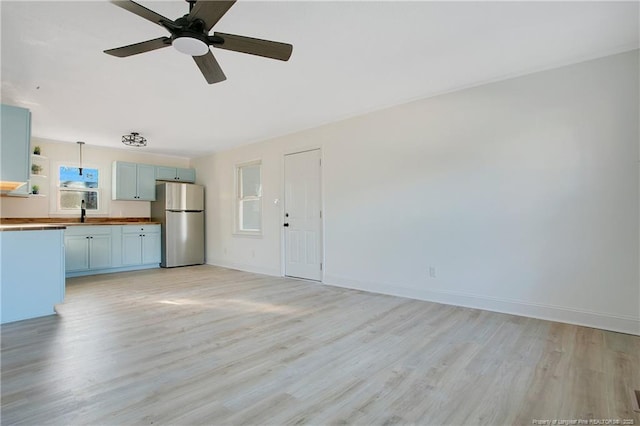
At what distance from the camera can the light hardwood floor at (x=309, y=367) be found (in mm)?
1610

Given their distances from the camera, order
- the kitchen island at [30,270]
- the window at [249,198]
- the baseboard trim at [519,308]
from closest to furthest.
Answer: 1. the baseboard trim at [519,308]
2. the kitchen island at [30,270]
3. the window at [249,198]

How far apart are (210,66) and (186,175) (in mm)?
5255

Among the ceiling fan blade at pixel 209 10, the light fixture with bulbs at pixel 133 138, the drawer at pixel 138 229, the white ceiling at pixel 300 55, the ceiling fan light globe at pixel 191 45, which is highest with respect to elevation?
the white ceiling at pixel 300 55

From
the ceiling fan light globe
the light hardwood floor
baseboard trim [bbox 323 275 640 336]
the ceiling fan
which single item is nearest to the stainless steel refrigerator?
the light hardwood floor

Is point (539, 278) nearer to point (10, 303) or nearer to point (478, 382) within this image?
point (478, 382)

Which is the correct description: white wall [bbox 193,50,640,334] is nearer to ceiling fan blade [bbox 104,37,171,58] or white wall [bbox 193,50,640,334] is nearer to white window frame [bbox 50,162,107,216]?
ceiling fan blade [bbox 104,37,171,58]

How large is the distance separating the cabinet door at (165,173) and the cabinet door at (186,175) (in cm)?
10

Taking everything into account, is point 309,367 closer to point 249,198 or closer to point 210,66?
point 210,66

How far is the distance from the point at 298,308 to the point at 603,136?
3.30m

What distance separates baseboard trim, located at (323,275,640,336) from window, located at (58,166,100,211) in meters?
5.37

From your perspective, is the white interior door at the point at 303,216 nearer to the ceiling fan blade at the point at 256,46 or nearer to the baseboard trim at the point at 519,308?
the baseboard trim at the point at 519,308

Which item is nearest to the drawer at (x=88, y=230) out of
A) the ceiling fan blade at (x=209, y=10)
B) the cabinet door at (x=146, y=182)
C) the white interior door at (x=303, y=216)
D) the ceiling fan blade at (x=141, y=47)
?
the cabinet door at (x=146, y=182)

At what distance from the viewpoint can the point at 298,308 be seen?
3.44 m

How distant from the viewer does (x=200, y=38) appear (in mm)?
1916
